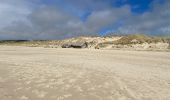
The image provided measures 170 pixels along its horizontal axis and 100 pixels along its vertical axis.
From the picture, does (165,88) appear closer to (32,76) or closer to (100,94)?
(100,94)

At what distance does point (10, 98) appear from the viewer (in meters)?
8.07

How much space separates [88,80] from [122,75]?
2.26 meters

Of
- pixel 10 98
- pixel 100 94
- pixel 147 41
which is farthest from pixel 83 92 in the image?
pixel 147 41

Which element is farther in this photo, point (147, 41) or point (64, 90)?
point (147, 41)

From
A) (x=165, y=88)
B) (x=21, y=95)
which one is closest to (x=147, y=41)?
(x=165, y=88)

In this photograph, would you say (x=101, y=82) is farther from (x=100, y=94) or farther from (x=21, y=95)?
(x=21, y=95)

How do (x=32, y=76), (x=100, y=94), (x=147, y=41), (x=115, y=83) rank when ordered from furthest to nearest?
(x=147, y=41) → (x=32, y=76) → (x=115, y=83) → (x=100, y=94)

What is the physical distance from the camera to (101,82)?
10.6 metres

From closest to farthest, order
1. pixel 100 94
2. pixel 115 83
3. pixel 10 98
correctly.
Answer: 1. pixel 10 98
2. pixel 100 94
3. pixel 115 83

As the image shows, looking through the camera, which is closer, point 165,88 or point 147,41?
point 165,88

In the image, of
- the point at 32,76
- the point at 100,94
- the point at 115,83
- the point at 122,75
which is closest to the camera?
the point at 100,94

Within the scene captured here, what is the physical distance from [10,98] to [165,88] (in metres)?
5.36

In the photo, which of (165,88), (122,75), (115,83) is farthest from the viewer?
(122,75)

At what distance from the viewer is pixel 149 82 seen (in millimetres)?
10820
